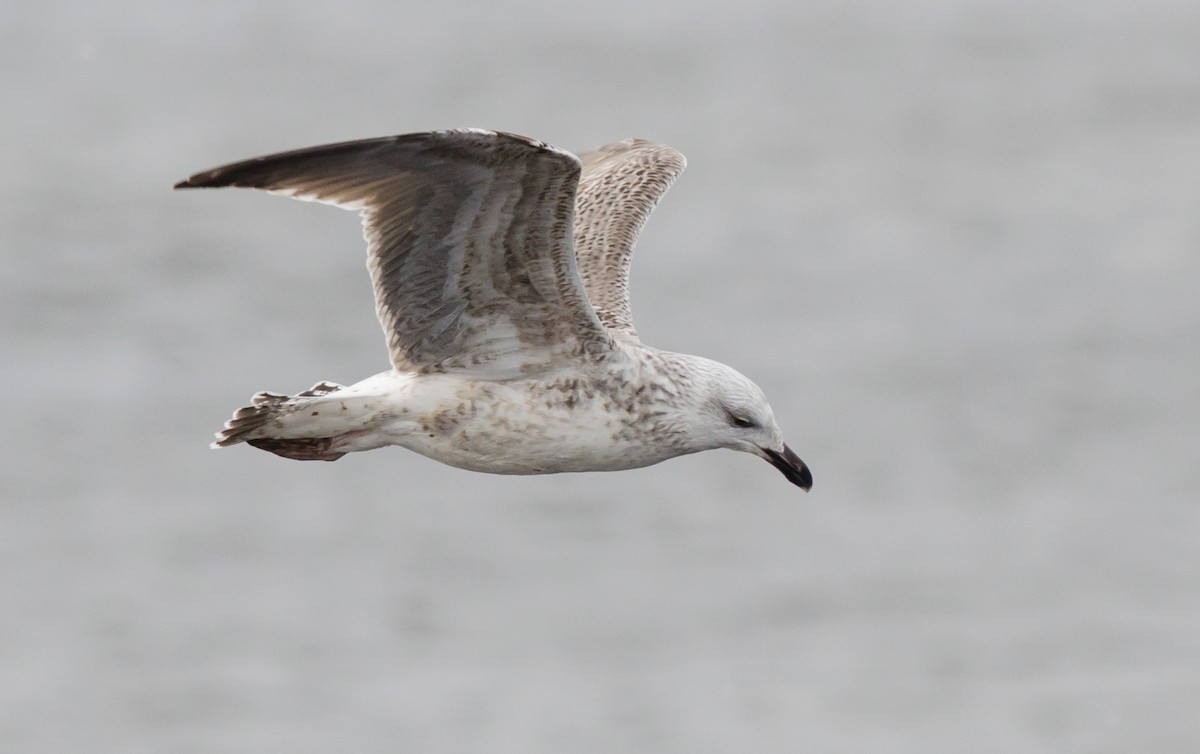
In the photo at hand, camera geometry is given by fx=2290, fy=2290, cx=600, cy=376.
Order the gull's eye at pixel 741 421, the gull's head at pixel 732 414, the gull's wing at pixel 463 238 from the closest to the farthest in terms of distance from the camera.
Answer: the gull's wing at pixel 463 238 < the gull's head at pixel 732 414 < the gull's eye at pixel 741 421

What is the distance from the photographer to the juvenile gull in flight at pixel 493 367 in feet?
34.8

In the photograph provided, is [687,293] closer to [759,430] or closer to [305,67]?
[305,67]

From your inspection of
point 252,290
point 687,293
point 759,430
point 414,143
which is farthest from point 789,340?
point 414,143

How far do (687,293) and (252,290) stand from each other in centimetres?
723

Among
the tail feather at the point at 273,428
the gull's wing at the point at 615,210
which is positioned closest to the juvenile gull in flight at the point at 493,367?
the tail feather at the point at 273,428

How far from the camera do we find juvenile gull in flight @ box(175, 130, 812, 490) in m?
10.6

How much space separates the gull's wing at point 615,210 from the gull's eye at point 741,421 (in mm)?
963

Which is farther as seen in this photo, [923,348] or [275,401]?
[923,348]

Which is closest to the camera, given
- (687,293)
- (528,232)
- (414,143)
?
(414,143)

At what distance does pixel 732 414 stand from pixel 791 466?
1.95 ft

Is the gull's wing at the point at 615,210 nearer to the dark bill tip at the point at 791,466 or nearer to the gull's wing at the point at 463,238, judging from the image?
the dark bill tip at the point at 791,466

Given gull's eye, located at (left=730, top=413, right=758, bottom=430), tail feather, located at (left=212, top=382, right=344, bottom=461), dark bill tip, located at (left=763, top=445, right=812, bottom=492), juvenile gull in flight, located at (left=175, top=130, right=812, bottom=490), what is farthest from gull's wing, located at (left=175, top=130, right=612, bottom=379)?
dark bill tip, located at (left=763, top=445, right=812, bottom=492)

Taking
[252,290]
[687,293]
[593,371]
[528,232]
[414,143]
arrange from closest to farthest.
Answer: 1. [414,143]
2. [528,232]
3. [593,371]
4. [687,293]
5. [252,290]

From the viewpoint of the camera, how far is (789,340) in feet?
114
